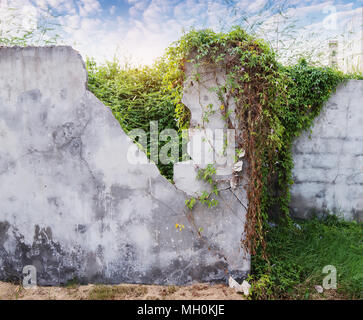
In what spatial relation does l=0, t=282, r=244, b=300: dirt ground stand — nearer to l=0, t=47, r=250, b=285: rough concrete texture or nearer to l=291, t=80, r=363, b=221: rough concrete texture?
l=0, t=47, r=250, b=285: rough concrete texture

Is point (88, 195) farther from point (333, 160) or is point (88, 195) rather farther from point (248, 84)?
point (333, 160)

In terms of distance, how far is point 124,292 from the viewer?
262 centimetres

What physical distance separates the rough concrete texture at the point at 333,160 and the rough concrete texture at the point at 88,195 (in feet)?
6.55

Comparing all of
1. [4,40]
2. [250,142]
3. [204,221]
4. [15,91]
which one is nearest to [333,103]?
[250,142]

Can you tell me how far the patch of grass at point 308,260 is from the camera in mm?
2641

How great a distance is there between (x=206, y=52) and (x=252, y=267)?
2.36m

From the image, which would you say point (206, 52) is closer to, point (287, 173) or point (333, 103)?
point (287, 173)

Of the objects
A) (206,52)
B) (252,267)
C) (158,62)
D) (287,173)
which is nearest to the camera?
(206,52)

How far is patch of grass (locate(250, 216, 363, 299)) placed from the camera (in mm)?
2641

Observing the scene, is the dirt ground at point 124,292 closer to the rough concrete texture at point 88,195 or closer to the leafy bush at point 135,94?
the rough concrete texture at point 88,195

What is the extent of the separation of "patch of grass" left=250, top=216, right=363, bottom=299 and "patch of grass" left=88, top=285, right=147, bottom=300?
1.22m

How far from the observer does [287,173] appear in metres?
3.82

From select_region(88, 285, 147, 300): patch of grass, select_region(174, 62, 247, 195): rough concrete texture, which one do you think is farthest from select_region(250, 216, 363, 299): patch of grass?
select_region(88, 285, 147, 300): patch of grass

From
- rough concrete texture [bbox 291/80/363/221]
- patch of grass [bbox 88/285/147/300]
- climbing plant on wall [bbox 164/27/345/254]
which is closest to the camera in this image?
climbing plant on wall [bbox 164/27/345/254]
